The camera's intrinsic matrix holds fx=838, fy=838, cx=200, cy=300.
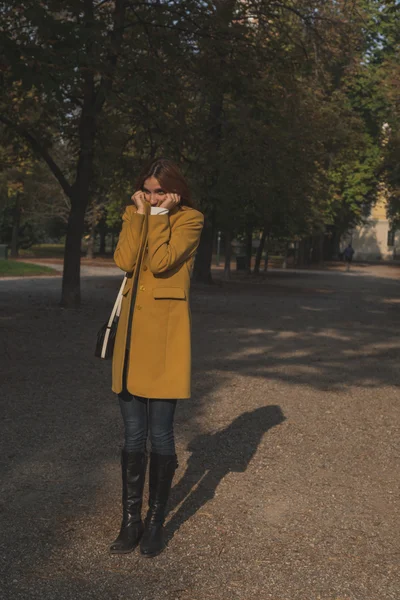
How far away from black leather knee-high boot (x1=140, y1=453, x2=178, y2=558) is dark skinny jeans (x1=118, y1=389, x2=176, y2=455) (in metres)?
0.06

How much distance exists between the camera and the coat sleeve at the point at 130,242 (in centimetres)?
398

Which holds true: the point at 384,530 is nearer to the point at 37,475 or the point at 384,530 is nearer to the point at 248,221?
the point at 37,475

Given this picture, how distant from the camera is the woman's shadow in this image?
185 inches

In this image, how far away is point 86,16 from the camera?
43.9 feet

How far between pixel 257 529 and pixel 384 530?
68cm

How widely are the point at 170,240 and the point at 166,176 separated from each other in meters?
0.31

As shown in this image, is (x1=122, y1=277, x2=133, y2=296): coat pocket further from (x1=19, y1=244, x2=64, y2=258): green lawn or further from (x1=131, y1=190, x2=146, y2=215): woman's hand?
(x1=19, y1=244, x2=64, y2=258): green lawn

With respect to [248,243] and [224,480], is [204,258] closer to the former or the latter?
[248,243]

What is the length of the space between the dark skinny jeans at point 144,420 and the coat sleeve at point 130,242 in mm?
613

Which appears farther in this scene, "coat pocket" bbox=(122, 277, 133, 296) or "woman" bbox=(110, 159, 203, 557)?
"coat pocket" bbox=(122, 277, 133, 296)

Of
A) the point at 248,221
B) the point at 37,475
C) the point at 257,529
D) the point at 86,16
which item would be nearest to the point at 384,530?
the point at 257,529

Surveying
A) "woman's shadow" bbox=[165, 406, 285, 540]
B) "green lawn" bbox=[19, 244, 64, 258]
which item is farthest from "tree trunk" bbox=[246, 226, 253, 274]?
"woman's shadow" bbox=[165, 406, 285, 540]

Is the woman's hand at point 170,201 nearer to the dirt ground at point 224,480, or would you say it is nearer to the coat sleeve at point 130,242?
the coat sleeve at point 130,242

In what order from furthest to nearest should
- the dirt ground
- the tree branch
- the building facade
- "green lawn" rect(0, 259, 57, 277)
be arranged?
the building facade → "green lawn" rect(0, 259, 57, 277) → the tree branch → the dirt ground
